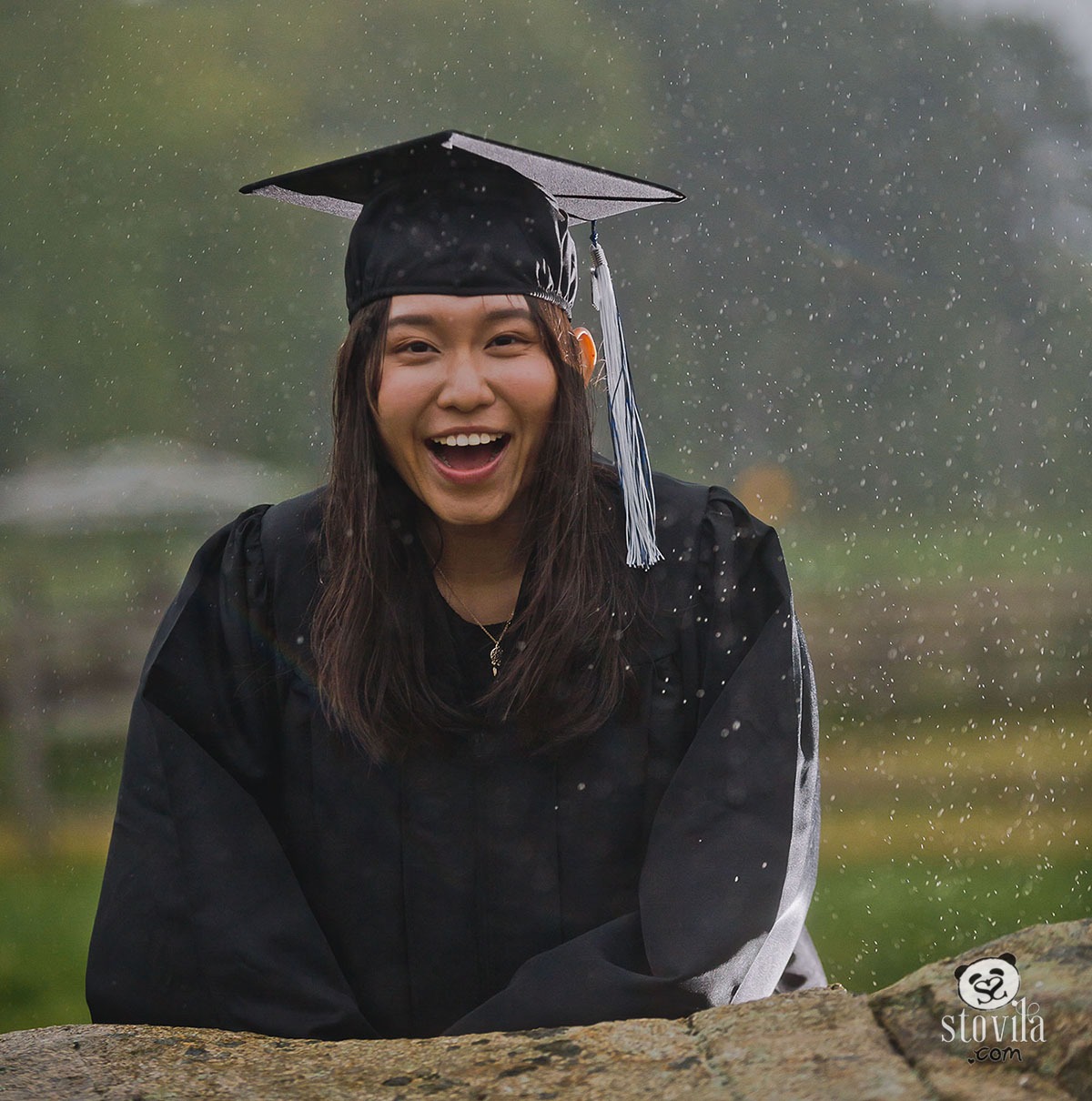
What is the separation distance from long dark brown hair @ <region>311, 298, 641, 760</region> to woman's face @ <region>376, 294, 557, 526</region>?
0.03 metres

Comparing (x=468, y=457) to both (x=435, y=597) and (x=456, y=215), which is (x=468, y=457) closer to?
(x=435, y=597)

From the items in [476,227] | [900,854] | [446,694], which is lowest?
[900,854]

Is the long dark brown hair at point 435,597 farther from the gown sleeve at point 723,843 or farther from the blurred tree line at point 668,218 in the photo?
the blurred tree line at point 668,218

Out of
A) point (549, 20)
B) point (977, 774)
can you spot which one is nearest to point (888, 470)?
point (977, 774)

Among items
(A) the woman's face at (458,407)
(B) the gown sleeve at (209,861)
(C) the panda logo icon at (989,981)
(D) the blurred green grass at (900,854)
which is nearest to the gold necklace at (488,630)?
(A) the woman's face at (458,407)

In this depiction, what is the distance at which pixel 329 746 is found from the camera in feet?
6.31

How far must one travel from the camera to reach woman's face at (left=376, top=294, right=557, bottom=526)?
183cm

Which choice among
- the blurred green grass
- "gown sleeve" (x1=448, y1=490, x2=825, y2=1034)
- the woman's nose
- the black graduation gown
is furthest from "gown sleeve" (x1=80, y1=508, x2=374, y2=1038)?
the blurred green grass

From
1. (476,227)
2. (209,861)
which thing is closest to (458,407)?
(476,227)

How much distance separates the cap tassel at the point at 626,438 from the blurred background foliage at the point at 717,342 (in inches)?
177

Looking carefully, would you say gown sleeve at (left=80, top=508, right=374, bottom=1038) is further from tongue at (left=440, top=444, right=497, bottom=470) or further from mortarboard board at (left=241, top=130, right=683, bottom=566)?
mortarboard board at (left=241, top=130, right=683, bottom=566)

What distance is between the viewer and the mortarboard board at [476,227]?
6.16 feet

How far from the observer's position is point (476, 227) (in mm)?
1907

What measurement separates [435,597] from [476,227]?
51 cm
